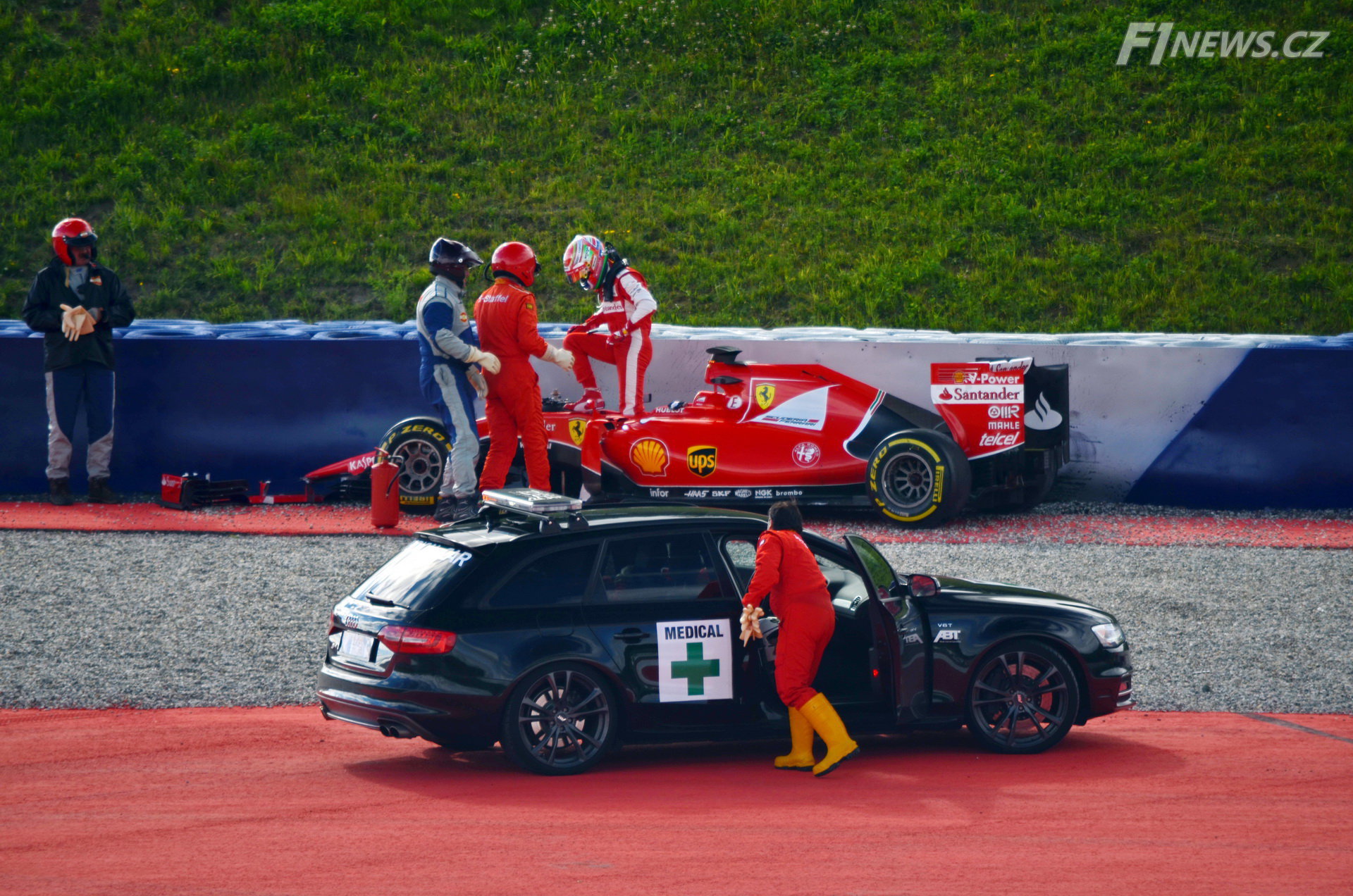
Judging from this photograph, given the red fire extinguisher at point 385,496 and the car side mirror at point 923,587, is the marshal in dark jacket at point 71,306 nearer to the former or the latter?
the red fire extinguisher at point 385,496

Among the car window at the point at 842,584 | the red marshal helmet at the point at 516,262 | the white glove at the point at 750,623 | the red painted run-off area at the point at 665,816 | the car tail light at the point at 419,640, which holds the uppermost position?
the red marshal helmet at the point at 516,262

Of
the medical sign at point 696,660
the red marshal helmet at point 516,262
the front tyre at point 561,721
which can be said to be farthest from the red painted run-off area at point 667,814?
the red marshal helmet at point 516,262

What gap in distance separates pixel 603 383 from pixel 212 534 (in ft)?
13.6

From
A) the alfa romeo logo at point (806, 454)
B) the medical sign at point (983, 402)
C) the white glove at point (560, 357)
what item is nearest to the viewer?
the white glove at point (560, 357)

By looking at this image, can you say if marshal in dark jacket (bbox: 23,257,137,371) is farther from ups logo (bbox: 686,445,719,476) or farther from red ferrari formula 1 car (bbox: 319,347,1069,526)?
ups logo (bbox: 686,445,719,476)

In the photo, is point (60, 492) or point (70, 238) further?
point (70, 238)

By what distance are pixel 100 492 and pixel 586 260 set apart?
509 centimetres

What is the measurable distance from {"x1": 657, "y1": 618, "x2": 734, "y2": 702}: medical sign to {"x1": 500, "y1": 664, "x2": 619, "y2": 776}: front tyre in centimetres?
28

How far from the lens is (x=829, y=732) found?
21.7 ft

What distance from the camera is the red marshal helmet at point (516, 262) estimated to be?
1166 centimetres

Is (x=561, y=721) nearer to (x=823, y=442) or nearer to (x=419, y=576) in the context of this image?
(x=419, y=576)

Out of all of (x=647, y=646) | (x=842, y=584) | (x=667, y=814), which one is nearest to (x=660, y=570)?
(x=647, y=646)

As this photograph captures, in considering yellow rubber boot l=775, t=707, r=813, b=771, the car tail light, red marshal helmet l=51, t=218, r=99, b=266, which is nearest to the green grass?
red marshal helmet l=51, t=218, r=99, b=266

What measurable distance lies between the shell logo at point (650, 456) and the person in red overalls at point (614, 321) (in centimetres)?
78
